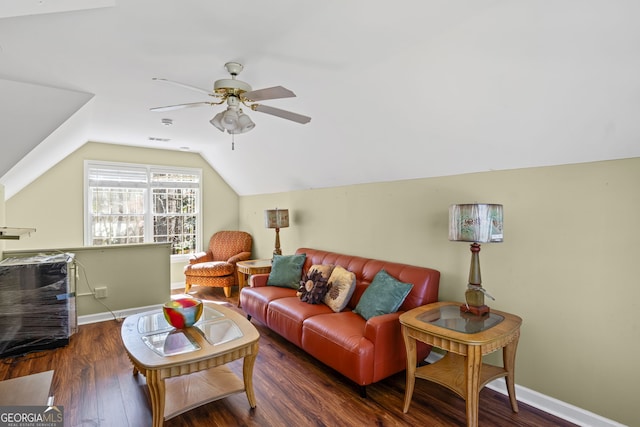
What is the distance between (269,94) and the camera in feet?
6.84

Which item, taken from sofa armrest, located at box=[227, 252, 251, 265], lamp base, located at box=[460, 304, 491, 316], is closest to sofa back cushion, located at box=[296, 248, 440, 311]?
lamp base, located at box=[460, 304, 491, 316]

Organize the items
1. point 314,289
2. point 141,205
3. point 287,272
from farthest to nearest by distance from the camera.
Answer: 1. point 141,205
2. point 287,272
3. point 314,289

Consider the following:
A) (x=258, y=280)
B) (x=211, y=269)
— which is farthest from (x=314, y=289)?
(x=211, y=269)

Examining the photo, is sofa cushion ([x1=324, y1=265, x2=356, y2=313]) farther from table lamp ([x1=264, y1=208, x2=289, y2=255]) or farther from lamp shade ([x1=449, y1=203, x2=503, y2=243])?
table lamp ([x1=264, y1=208, x2=289, y2=255])

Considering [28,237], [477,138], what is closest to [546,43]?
[477,138]

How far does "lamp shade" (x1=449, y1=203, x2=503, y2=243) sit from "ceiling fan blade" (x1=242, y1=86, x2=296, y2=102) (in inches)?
56.2

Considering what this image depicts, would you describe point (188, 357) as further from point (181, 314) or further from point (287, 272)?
point (287, 272)

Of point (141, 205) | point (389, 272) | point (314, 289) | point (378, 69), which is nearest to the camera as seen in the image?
point (378, 69)

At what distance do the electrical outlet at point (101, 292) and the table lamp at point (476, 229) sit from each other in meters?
4.12

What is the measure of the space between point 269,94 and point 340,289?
1.94 m

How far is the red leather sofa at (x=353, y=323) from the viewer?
2.36m

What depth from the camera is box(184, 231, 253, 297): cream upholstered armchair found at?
504 cm

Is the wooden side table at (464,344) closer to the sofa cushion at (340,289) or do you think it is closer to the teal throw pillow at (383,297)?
the teal throw pillow at (383,297)

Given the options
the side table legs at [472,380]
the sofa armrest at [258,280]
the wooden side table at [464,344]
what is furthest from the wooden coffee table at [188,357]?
the side table legs at [472,380]
